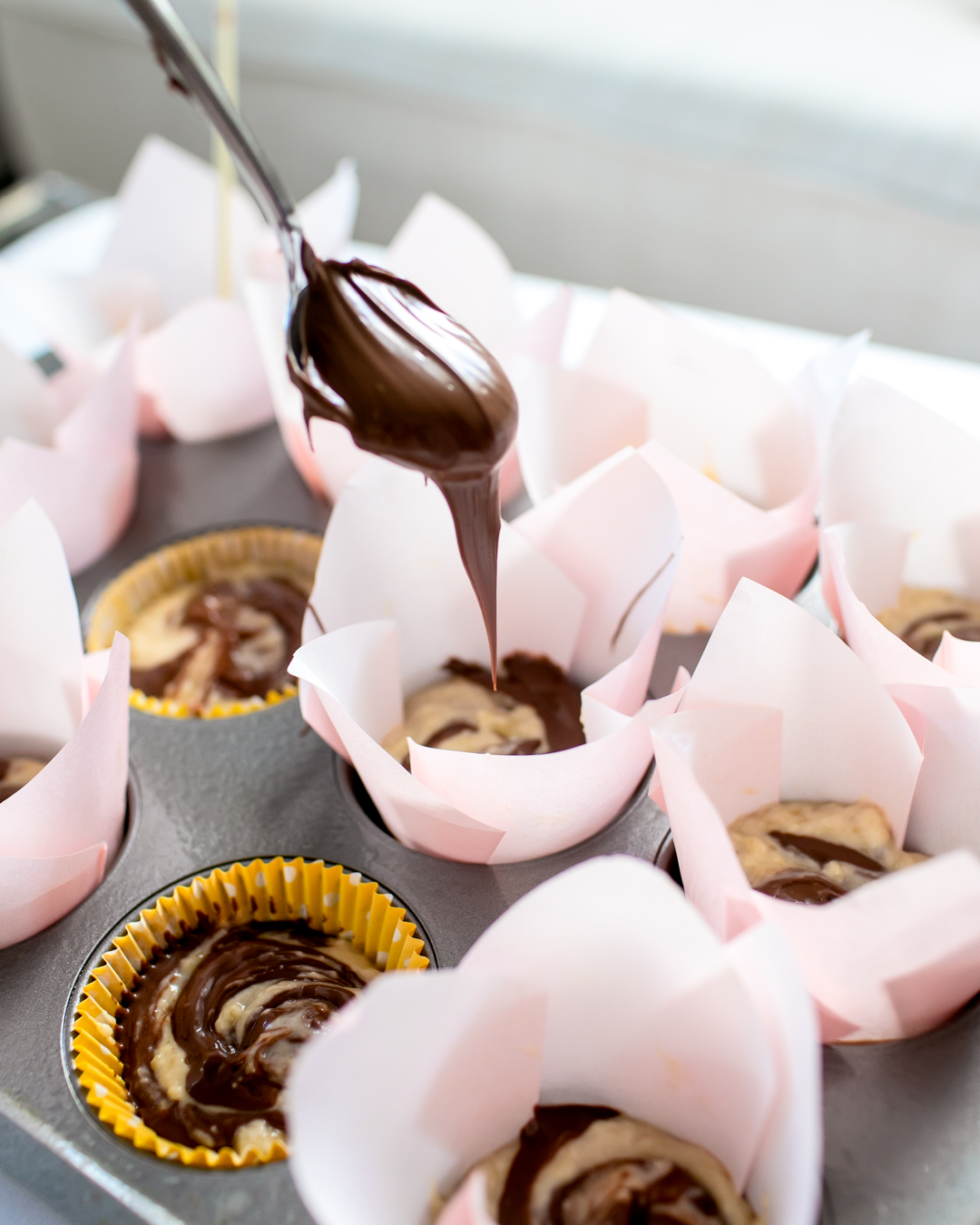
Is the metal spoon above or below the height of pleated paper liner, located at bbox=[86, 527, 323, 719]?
above

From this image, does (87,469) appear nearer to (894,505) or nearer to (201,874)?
(201,874)

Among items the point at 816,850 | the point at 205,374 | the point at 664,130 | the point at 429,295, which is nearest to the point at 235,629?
the point at 205,374

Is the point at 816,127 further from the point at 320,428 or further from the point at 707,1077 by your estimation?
the point at 707,1077

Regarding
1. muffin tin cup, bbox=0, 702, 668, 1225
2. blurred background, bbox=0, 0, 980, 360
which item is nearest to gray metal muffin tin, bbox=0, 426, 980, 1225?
muffin tin cup, bbox=0, 702, 668, 1225

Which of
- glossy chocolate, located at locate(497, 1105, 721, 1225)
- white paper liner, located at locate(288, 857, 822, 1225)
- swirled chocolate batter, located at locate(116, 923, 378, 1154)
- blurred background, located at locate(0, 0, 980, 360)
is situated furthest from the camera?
blurred background, located at locate(0, 0, 980, 360)

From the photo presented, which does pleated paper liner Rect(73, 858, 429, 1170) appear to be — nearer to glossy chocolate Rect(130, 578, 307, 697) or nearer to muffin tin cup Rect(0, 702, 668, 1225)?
muffin tin cup Rect(0, 702, 668, 1225)

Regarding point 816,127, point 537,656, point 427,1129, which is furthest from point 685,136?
point 427,1129

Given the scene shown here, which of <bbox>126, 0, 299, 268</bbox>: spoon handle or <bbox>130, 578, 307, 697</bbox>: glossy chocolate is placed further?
<bbox>130, 578, 307, 697</bbox>: glossy chocolate
